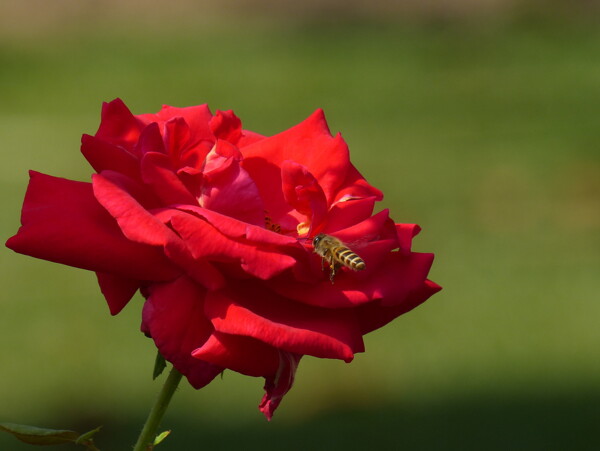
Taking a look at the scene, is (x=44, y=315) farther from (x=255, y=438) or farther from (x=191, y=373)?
(x=191, y=373)

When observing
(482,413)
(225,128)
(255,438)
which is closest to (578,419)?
(482,413)

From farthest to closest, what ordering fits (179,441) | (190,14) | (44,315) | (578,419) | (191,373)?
(190,14) < (44,315) < (578,419) < (179,441) < (191,373)

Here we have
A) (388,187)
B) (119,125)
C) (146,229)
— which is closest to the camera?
(146,229)

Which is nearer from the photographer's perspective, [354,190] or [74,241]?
[74,241]

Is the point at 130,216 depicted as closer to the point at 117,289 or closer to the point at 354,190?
the point at 117,289

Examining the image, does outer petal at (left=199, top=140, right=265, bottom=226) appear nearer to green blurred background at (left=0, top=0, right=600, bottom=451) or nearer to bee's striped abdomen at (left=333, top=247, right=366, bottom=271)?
bee's striped abdomen at (left=333, top=247, right=366, bottom=271)

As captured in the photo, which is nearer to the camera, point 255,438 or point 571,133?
point 255,438

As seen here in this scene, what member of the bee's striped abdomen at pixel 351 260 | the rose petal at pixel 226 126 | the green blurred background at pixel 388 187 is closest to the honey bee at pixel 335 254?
the bee's striped abdomen at pixel 351 260

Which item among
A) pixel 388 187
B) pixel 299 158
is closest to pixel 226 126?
pixel 299 158
